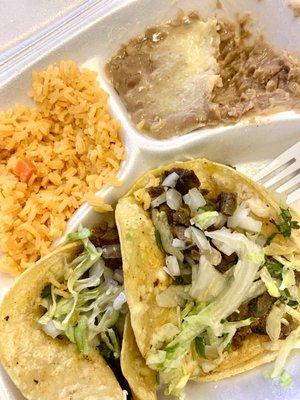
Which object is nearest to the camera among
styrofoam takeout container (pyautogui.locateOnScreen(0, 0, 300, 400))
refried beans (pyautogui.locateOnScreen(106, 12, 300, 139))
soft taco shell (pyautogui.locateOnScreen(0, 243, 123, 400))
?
soft taco shell (pyautogui.locateOnScreen(0, 243, 123, 400))

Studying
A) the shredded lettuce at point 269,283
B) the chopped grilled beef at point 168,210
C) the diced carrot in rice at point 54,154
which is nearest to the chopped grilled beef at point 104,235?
the diced carrot in rice at point 54,154

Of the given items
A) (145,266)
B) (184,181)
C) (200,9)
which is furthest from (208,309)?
(200,9)

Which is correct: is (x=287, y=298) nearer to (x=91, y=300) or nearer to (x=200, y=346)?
(x=200, y=346)

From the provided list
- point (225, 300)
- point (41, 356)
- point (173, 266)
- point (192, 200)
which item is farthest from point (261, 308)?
point (41, 356)

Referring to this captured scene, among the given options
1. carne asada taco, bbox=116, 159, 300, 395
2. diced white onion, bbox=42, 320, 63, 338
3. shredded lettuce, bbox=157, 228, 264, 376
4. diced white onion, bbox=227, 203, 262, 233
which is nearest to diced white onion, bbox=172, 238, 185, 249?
carne asada taco, bbox=116, 159, 300, 395

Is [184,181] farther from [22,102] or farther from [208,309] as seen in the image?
[22,102]

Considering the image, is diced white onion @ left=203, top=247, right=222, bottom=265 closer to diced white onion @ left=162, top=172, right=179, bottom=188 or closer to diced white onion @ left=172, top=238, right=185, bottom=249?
diced white onion @ left=172, top=238, right=185, bottom=249

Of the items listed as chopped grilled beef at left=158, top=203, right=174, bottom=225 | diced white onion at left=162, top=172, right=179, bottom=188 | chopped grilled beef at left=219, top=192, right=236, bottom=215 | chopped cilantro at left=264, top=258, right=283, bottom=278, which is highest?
diced white onion at left=162, top=172, right=179, bottom=188
